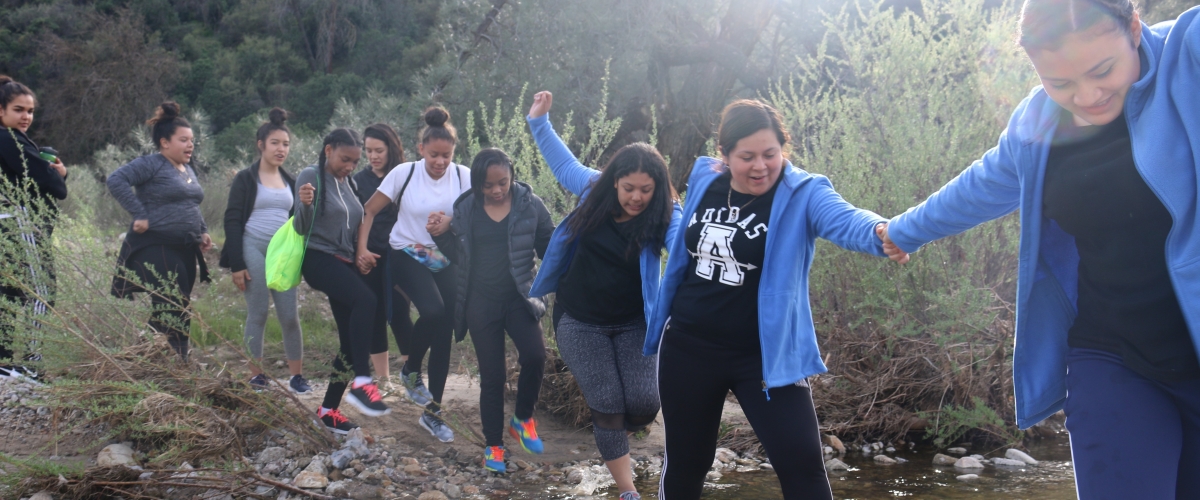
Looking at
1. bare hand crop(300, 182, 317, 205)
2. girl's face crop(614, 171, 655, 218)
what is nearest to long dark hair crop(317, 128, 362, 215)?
bare hand crop(300, 182, 317, 205)

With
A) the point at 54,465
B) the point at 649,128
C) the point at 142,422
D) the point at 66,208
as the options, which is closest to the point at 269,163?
the point at 142,422

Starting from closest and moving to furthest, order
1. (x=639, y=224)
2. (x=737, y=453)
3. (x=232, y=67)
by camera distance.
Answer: (x=639, y=224) < (x=737, y=453) < (x=232, y=67)

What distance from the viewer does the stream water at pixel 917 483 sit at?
14.8ft

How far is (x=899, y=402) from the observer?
559 cm

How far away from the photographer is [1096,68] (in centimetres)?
204

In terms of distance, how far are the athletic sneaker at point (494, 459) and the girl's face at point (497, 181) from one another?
4.56 ft

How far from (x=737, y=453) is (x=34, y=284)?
14.1 ft

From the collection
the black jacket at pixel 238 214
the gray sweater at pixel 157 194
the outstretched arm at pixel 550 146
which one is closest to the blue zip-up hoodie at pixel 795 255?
the outstretched arm at pixel 550 146

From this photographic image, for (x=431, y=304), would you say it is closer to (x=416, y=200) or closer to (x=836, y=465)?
(x=416, y=200)

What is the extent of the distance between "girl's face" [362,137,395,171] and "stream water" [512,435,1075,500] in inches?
95.6

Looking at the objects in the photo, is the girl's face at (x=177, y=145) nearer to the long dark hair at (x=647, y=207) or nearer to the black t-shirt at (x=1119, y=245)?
the long dark hair at (x=647, y=207)

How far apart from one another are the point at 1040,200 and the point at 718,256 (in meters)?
1.12

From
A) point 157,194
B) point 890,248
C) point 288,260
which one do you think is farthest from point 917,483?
point 157,194

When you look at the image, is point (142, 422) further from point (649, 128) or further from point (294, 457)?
point (649, 128)
